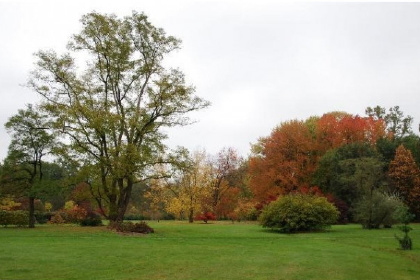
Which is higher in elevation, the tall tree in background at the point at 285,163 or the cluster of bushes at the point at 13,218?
the tall tree in background at the point at 285,163

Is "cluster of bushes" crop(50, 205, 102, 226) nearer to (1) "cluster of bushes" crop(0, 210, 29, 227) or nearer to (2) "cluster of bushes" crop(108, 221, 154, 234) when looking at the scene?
(1) "cluster of bushes" crop(0, 210, 29, 227)

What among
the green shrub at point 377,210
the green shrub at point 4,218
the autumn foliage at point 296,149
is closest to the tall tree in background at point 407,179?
the autumn foliage at point 296,149

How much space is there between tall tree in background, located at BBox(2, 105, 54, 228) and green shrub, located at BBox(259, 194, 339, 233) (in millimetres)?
19648

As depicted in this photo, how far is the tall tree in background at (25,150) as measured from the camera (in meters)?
33.4

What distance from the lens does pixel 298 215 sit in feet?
92.5

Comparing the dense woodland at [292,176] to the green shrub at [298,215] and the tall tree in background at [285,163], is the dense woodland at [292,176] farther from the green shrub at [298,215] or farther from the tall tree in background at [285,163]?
the green shrub at [298,215]

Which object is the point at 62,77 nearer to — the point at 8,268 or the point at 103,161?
the point at 103,161

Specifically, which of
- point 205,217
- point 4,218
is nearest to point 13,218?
point 4,218

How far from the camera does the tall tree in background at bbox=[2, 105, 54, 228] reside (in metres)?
33.4

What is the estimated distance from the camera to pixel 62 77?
2992cm

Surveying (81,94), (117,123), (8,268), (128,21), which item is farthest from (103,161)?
(8,268)

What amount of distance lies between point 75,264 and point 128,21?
23.3 m

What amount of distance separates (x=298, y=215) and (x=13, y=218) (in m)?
24.6

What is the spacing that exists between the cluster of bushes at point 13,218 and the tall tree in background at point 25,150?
5.12 ft
